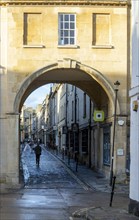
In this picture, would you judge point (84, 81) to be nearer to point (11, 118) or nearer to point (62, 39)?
point (62, 39)

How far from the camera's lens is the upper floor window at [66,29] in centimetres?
2650

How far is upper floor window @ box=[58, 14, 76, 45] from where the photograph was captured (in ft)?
86.9

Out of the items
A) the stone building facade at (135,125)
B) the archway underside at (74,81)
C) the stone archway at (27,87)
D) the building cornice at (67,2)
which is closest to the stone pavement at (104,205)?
the stone building facade at (135,125)

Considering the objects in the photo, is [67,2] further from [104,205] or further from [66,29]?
[104,205]

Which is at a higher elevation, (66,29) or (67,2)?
(67,2)

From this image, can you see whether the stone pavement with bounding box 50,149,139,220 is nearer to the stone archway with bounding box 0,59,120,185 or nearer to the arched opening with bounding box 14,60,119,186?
the arched opening with bounding box 14,60,119,186

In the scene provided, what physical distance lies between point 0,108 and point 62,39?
190 inches

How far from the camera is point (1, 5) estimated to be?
1029 inches

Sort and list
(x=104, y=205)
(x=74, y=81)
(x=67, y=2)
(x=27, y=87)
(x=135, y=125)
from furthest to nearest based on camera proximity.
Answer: (x=74, y=81) < (x=27, y=87) < (x=67, y=2) < (x=104, y=205) < (x=135, y=125)

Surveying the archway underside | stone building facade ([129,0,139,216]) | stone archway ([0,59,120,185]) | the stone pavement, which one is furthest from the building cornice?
stone building facade ([129,0,139,216])

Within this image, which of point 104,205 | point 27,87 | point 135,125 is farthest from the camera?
point 27,87

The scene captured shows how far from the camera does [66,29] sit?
26.6 m

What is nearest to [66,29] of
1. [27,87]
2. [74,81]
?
[27,87]

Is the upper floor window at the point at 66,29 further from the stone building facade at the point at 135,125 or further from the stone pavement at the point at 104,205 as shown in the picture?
the stone building facade at the point at 135,125
